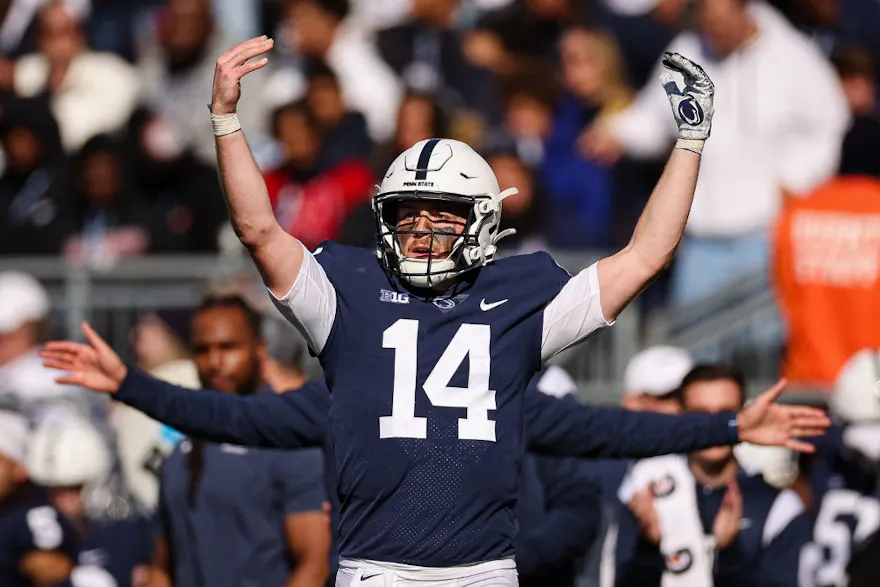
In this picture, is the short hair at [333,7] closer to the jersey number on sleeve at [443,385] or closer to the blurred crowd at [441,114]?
the blurred crowd at [441,114]

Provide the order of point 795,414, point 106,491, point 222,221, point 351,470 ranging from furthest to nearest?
point 222,221 → point 106,491 → point 795,414 → point 351,470

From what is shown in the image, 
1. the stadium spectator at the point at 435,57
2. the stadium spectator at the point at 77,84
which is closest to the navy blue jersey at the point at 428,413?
the stadium spectator at the point at 435,57

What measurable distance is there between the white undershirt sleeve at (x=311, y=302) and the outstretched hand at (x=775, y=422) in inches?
60.6

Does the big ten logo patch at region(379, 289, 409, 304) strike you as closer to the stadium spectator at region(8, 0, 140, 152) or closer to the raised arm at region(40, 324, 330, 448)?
the raised arm at region(40, 324, 330, 448)

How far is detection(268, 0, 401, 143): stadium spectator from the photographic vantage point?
12414 millimetres

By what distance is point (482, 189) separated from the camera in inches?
224

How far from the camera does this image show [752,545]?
312 inches

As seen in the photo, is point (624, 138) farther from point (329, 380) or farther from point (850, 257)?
point (329, 380)

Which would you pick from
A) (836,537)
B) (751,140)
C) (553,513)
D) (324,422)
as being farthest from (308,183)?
(324,422)

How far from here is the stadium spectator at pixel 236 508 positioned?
733 centimetres

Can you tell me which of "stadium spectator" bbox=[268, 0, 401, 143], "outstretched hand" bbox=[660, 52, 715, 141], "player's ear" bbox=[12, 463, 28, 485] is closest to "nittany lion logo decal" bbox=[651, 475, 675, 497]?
"outstretched hand" bbox=[660, 52, 715, 141]

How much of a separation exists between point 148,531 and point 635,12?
189 inches

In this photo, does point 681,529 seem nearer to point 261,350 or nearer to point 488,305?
point 261,350

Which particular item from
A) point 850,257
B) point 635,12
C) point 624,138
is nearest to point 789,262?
point 850,257
